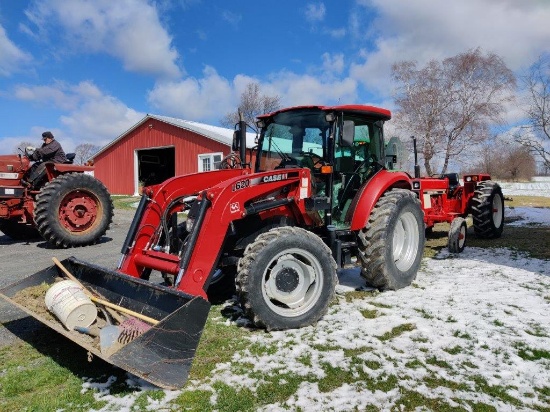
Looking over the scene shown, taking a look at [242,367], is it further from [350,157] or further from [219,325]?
[350,157]

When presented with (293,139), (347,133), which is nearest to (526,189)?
(293,139)

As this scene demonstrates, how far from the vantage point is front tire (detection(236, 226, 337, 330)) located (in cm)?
367

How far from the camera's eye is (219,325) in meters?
4.10

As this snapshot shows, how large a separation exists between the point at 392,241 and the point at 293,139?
1.71 meters

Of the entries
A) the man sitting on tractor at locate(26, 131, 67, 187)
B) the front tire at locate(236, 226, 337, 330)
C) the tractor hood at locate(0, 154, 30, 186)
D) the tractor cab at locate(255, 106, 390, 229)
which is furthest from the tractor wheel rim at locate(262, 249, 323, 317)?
the tractor hood at locate(0, 154, 30, 186)

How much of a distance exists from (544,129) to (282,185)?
19.1 meters

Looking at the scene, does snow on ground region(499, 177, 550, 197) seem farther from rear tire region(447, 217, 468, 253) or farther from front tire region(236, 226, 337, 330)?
front tire region(236, 226, 337, 330)

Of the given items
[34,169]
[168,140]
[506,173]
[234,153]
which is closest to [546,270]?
[234,153]

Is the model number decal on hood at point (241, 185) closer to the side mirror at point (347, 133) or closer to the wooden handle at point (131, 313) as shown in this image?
the side mirror at point (347, 133)

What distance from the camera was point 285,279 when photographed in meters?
3.96

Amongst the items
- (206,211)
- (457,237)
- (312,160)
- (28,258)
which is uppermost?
(312,160)

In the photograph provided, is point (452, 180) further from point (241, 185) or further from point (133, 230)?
point (133, 230)

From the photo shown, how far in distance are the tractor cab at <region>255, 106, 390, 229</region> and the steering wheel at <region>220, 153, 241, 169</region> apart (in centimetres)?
27

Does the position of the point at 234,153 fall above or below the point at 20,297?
above
